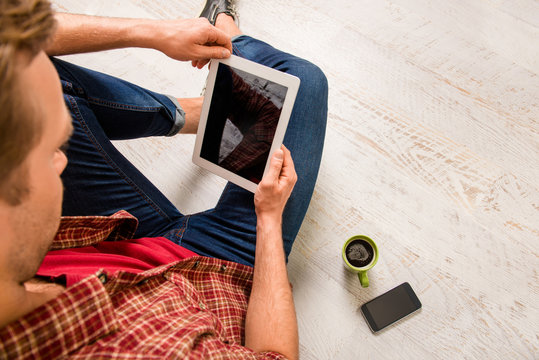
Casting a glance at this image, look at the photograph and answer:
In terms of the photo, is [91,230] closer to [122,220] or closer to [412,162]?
[122,220]

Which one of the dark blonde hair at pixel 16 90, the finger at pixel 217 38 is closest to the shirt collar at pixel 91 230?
the dark blonde hair at pixel 16 90

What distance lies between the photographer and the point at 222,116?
905 mm

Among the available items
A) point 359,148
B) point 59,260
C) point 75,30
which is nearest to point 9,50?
point 59,260

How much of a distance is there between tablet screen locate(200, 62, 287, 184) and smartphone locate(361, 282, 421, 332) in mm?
565

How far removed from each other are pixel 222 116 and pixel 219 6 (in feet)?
2.12

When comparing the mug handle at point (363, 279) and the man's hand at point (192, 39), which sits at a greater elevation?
the man's hand at point (192, 39)

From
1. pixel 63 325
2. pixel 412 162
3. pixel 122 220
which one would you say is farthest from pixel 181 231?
pixel 412 162

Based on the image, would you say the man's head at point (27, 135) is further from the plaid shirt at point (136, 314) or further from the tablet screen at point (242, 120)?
the tablet screen at point (242, 120)

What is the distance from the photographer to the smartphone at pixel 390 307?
1061 millimetres

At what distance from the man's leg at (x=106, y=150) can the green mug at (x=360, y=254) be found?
0.52m

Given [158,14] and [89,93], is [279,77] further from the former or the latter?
[158,14]

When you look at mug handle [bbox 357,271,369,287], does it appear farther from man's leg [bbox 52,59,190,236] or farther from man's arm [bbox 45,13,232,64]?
man's arm [bbox 45,13,232,64]

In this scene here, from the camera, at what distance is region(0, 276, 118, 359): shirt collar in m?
0.44

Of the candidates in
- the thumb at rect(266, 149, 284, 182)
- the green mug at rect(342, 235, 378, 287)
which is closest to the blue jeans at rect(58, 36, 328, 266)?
the thumb at rect(266, 149, 284, 182)
